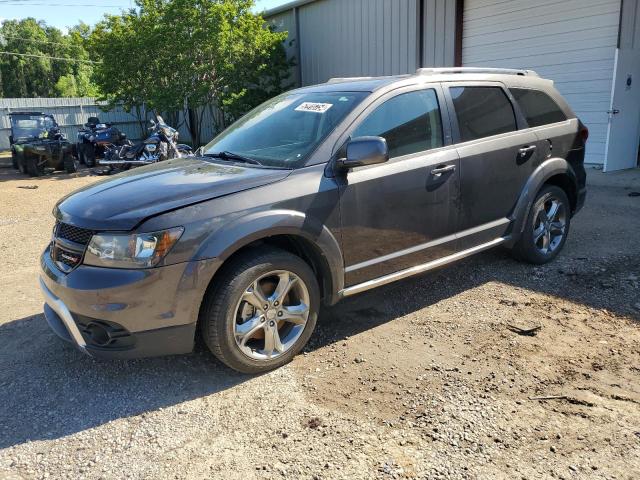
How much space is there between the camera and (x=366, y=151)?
11.0 feet

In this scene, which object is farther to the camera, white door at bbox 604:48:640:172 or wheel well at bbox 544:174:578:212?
white door at bbox 604:48:640:172

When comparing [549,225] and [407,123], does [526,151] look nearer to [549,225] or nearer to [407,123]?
[549,225]

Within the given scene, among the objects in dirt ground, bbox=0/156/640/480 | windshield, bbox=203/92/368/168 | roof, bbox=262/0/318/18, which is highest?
roof, bbox=262/0/318/18

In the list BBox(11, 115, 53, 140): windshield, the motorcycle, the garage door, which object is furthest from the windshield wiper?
BBox(11, 115, 53, 140): windshield

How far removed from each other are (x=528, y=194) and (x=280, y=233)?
2.56 metres

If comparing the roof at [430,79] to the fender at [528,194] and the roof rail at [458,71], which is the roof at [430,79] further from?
the fender at [528,194]

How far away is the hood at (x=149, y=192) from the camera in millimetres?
2992

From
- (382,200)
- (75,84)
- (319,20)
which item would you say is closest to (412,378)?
(382,200)

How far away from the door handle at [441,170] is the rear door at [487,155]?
13 cm

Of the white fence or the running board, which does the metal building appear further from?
the white fence

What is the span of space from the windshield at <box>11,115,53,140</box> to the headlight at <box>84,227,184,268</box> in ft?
54.3

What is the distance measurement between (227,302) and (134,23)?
54.1ft

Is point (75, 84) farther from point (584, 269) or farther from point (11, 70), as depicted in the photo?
point (584, 269)

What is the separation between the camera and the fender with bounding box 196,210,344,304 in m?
3.01
